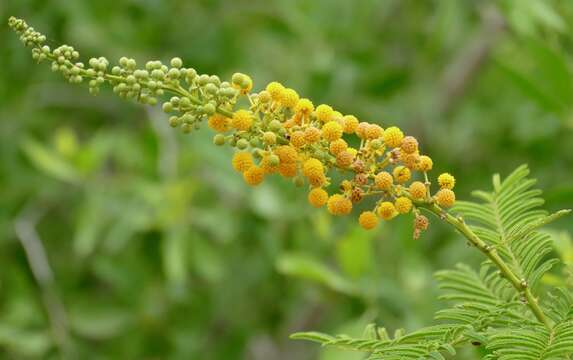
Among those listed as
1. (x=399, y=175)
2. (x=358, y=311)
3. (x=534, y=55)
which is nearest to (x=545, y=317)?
(x=399, y=175)

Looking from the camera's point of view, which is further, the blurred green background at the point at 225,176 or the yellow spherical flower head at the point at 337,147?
the blurred green background at the point at 225,176

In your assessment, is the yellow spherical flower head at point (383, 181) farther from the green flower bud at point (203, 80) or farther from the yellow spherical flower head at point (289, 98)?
the green flower bud at point (203, 80)

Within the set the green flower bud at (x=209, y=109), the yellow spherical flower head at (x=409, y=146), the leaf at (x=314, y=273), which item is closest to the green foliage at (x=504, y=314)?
the yellow spherical flower head at (x=409, y=146)

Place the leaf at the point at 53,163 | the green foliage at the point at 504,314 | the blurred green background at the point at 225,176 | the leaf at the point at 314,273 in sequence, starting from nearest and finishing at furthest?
the green foliage at the point at 504,314, the leaf at the point at 314,273, the blurred green background at the point at 225,176, the leaf at the point at 53,163

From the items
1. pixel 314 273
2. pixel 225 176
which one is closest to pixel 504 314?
pixel 314 273

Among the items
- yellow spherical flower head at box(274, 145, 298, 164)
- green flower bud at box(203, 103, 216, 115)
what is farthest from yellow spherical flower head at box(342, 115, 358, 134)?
green flower bud at box(203, 103, 216, 115)
